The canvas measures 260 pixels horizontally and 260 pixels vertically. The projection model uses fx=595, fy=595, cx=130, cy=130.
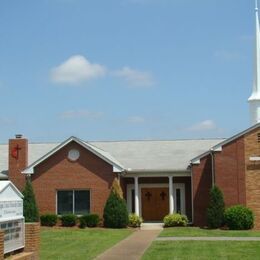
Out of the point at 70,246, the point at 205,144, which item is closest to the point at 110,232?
the point at 70,246

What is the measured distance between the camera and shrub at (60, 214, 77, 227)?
32906 millimetres

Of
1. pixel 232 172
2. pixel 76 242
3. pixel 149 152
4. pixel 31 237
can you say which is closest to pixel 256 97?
pixel 149 152

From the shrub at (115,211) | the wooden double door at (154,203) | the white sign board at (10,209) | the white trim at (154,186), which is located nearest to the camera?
the white sign board at (10,209)

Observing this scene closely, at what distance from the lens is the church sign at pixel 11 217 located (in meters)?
13.1

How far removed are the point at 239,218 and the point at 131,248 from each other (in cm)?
1033

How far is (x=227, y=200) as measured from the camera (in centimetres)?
3188

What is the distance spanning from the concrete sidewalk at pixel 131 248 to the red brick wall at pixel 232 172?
5.58m

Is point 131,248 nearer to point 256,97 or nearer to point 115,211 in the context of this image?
point 115,211

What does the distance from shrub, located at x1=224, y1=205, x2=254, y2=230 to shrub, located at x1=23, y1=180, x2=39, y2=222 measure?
10.4m

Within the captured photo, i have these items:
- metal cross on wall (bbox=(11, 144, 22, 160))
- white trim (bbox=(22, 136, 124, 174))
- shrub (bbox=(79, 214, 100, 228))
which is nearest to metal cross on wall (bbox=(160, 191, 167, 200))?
white trim (bbox=(22, 136, 124, 174))

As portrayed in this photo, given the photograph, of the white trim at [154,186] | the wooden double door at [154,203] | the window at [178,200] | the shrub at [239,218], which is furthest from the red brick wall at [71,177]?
the shrub at [239,218]

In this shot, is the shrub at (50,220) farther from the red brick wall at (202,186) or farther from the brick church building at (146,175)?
the red brick wall at (202,186)

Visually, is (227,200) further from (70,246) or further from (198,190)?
(70,246)

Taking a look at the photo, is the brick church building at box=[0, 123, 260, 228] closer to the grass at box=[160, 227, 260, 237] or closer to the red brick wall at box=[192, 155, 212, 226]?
the red brick wall at box=[192, 155, 212, 226]
